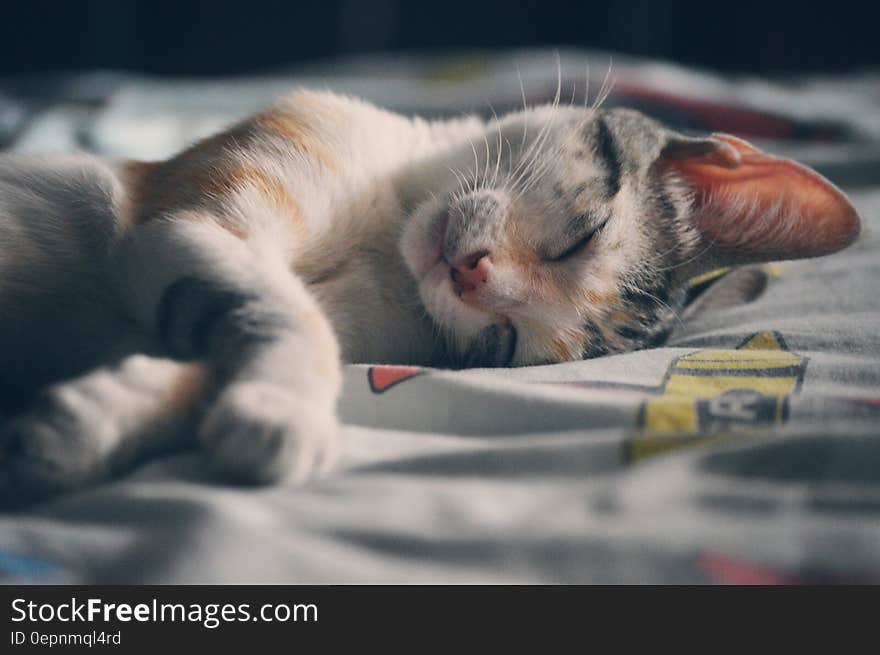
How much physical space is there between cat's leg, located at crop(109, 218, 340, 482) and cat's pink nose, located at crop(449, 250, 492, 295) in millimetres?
237

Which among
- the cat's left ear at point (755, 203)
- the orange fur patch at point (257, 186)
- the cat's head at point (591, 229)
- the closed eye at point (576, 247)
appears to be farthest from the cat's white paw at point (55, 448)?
the cat's left ear at point (755, 203)

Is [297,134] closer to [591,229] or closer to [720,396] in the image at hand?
[591,229]

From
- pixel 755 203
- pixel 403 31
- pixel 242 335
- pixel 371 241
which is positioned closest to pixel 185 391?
pixel 242 335

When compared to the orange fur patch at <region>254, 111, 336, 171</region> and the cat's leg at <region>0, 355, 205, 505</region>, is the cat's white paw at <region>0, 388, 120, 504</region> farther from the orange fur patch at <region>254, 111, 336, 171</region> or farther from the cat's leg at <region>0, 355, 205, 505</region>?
the orange fur patch at <region>254, 111, 336, 171</region>

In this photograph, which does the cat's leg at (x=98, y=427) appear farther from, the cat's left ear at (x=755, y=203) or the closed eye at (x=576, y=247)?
the cat's left ear at (x=755, y=203)

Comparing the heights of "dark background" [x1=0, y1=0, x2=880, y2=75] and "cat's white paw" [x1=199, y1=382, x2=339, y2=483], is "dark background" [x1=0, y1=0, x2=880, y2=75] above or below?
above

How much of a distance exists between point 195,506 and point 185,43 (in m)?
3.72

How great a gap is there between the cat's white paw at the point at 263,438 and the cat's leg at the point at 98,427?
6cm

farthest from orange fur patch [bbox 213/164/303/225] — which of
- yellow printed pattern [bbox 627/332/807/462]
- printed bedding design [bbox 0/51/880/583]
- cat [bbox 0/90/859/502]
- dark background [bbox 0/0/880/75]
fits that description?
dark background [bbox 0/0/880/75]

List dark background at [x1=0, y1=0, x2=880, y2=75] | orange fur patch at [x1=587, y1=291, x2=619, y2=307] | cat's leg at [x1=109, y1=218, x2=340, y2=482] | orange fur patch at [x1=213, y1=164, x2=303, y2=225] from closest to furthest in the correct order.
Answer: cat's leg at [x1=109, y1=218, x2=340, y2=482], orange fur patch at [x1=213, y1=164, x2=303, y2=225], orange fur patch at [x1=587, y1=291, x2=619, y2=307], dark background at [x1=0, y1=0, x2=880, y2=75]

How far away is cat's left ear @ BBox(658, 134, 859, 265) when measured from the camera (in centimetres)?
115

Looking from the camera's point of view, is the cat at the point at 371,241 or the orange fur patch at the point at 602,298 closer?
the cat at the point at 371,241

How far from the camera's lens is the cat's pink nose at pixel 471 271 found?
1.06 meters
